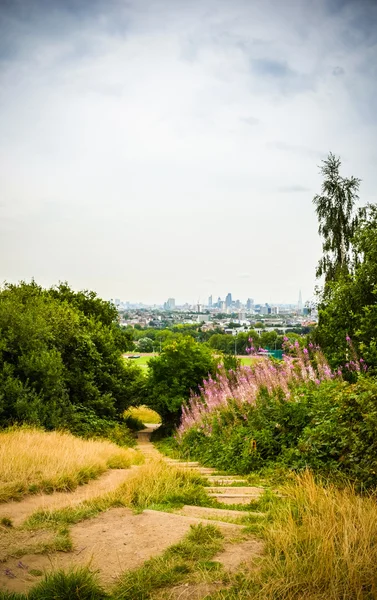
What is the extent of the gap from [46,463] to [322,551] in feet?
16.1

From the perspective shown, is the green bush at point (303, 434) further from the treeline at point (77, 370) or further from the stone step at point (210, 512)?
the treeline at point (77, 370)

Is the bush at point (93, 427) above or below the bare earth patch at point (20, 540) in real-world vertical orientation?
below

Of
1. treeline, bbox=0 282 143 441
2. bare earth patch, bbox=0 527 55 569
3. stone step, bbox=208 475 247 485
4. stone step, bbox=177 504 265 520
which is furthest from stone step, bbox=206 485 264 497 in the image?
treeline, bbox=0 282 143 441

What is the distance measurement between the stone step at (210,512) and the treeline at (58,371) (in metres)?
7.34

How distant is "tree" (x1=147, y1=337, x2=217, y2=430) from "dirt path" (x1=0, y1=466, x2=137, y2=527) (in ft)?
44.3

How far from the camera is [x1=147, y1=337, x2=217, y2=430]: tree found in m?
20.7

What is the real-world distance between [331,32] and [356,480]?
32.9 ft

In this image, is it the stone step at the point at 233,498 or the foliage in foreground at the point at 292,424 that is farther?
the stone step at the point at 233,498

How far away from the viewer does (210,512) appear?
5.18m

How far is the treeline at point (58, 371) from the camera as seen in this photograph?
40.0ft

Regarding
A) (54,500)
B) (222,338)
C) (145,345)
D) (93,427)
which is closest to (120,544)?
(54,500)

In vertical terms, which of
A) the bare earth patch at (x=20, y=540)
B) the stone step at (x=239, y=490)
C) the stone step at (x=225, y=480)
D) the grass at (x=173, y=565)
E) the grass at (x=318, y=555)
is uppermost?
the grass at (x=318, y=555)

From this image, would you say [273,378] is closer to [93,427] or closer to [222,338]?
[93,427]

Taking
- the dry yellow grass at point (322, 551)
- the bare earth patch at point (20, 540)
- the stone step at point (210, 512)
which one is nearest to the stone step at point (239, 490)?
the stone step at point (210, 512)
